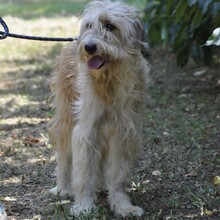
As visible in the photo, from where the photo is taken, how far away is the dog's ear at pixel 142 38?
474 cm

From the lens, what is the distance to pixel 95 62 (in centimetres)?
455

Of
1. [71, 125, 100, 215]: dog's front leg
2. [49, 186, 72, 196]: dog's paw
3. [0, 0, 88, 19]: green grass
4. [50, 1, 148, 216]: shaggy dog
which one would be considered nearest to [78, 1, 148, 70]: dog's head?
[50, 1, 148, 216]: shaggy dog

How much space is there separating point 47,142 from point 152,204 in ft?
6.90

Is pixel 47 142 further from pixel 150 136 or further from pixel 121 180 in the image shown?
pixel 121 180

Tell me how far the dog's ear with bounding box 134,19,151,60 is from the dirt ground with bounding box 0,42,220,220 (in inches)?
46.9

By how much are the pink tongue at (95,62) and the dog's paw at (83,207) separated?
1059mm

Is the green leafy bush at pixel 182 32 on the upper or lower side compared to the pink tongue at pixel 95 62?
lower

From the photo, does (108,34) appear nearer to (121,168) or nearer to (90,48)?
(90,48)

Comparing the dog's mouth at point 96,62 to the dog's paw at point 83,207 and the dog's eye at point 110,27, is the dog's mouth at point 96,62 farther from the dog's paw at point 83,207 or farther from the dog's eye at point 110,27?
the dog's paw at point 83,207

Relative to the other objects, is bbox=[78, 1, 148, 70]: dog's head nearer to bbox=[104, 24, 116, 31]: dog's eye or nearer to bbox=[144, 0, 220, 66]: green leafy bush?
bbox=[104, 24, 116, 31]: dog's eye

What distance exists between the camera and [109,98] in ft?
15.7

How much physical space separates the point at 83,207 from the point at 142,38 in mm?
1374

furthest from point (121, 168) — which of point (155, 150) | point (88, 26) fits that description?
point (155, 150)

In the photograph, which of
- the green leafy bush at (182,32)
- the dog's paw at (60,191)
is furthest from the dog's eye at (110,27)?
the green leafy bush at (182,32)
